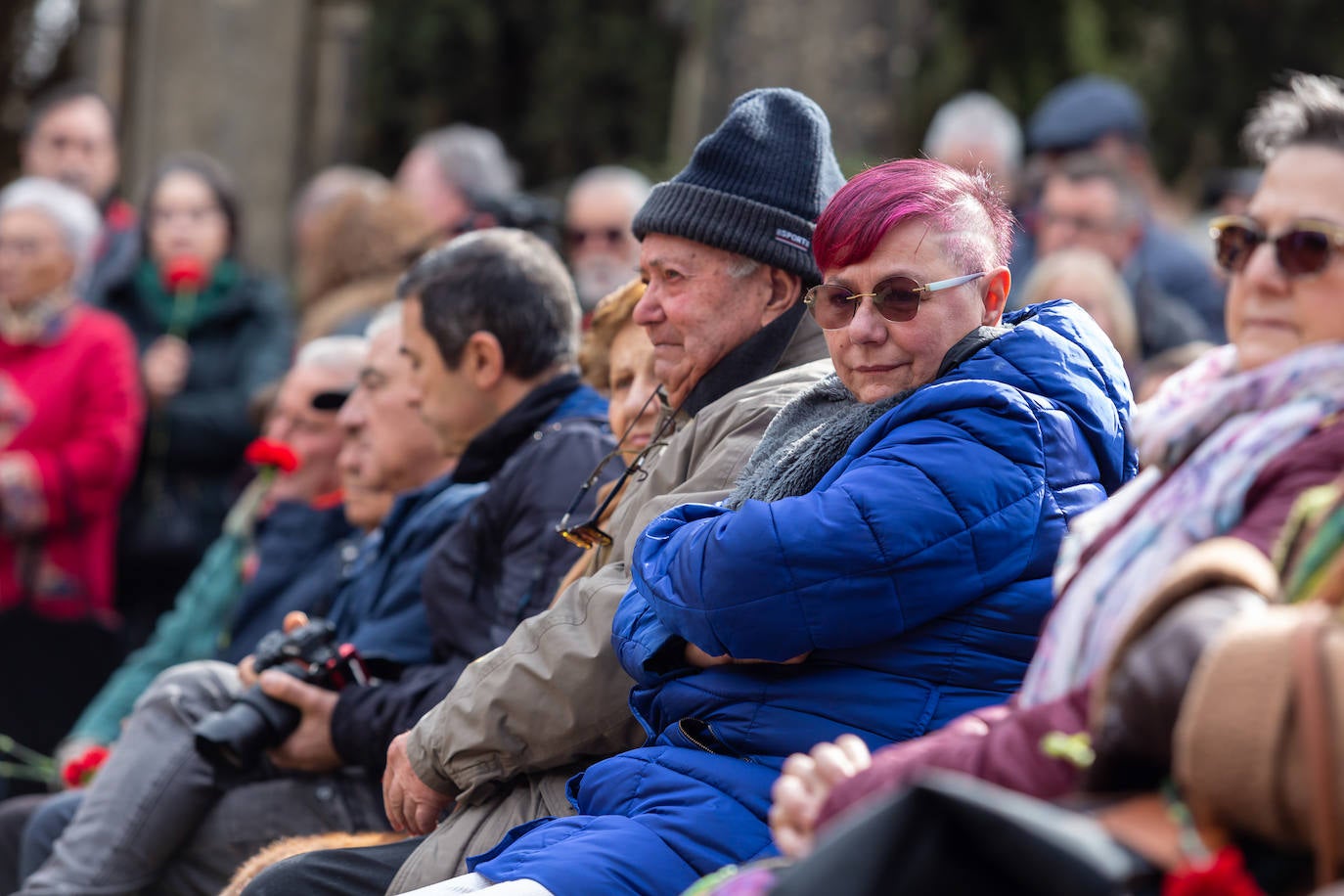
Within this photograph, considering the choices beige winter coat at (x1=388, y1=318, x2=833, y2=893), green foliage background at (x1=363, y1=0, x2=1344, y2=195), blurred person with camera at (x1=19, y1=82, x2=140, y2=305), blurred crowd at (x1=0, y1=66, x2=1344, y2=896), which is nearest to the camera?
blurred crowd at (x1=0, y1=66, x2=1344, y2=896)

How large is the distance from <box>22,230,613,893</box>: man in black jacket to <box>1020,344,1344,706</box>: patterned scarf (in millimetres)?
1718

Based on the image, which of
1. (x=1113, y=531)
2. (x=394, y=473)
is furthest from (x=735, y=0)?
(x=1113, y=531)

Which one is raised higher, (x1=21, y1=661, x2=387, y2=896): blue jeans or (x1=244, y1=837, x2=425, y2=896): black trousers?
(x1=244, y1=837, x2=425, y2=896): black trousers

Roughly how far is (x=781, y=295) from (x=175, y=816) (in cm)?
199

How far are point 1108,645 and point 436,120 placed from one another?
11283mm

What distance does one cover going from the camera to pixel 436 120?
43.0 ft

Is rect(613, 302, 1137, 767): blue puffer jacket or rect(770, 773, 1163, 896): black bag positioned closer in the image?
rect(770, 773, 1163, 896): black bag

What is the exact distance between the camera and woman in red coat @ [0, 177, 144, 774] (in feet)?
21.8

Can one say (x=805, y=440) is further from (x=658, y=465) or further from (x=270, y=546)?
(x=270, y=546)

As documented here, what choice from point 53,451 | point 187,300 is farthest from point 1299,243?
point 187,300

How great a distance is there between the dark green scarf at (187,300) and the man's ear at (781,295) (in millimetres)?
4063

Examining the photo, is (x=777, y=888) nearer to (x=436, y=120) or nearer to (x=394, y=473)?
(x=394, y=473)

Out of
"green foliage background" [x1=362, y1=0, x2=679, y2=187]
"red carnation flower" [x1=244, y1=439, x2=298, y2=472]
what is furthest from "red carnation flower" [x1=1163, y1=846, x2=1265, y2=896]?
"green foliage background" [x1=362, y1=0, x2=679, y2=187]

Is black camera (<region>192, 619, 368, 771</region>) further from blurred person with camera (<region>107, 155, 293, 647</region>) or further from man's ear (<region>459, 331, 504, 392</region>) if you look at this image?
blurred person with camera (<region>107, 155, 293, 647</region>)
